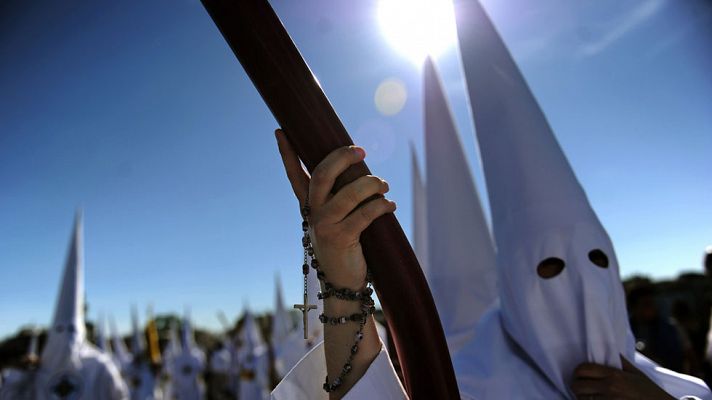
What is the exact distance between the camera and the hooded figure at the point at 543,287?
1964 mm

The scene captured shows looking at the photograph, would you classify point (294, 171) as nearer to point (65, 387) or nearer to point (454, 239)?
point (454, 239)

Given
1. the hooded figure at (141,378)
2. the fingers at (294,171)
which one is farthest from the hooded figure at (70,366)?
the hooded figure at (141,378)

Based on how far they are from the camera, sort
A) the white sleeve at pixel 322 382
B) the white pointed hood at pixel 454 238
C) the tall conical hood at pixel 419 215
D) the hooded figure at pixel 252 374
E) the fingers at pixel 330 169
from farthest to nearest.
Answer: the hooded figure at pixel 252 374 < the tall conical hood at pixel 419 215 < the white pointed hood at pixel 454 238 < the white sleeve at pixel 322 382 < the fingers at pixel 330 169

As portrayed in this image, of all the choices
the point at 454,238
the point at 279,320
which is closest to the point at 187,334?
the point at 279,320

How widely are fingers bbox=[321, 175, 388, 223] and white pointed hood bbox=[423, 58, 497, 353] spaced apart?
8.02 ft

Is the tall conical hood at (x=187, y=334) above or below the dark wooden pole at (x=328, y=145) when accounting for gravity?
above

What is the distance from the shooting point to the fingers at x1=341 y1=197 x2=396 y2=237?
861 mm

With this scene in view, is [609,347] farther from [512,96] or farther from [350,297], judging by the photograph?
[350,297]

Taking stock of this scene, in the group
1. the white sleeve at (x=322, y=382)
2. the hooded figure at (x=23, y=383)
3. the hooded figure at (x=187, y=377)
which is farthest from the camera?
the hooded figure at (x=187, y=377)

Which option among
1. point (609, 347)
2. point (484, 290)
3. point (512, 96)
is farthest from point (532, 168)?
point (484, 290)

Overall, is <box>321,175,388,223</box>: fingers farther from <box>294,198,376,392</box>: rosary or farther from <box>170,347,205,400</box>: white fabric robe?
<box>170,347,205,400</box>: white fabric robe

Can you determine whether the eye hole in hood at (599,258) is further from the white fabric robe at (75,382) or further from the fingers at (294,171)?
the white fabric robe at (75,382)

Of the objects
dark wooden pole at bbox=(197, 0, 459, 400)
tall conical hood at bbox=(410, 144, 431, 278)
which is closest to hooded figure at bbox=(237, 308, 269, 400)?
tall conical hood at bbox=(410, 144, 431, 278)

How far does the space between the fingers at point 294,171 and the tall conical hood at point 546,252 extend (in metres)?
1.48
